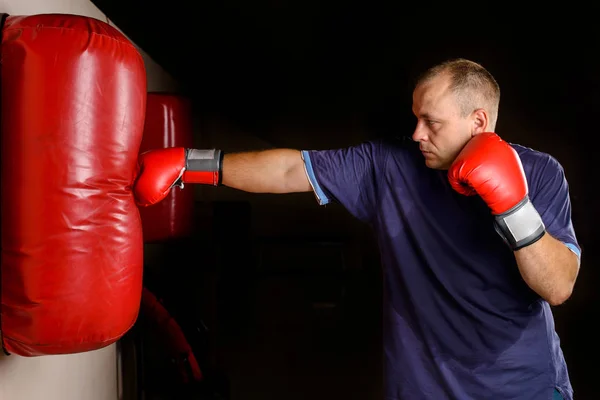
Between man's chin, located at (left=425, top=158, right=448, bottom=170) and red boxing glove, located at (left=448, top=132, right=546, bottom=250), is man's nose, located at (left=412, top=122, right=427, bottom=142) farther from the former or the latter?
red boxing glove, located at (left=448, top=132, right=546, bottom=250)

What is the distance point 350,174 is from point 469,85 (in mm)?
450

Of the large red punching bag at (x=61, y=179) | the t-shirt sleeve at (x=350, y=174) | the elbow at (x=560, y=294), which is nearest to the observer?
the large red punching bag at (x=61, y=179)

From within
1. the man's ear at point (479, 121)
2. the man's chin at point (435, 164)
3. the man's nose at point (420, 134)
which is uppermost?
the man's ear at point (479, 121)

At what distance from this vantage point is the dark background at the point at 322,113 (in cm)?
393

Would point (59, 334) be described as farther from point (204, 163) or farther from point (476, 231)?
point (476, 231)

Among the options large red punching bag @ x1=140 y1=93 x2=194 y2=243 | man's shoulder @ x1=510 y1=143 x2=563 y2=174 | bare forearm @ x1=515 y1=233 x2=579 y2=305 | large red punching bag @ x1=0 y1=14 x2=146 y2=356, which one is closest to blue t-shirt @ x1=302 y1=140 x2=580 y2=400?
man's shoulder @ x1=510 y1=143 x2=563 y2=174

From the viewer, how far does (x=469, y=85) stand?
1.64 meters

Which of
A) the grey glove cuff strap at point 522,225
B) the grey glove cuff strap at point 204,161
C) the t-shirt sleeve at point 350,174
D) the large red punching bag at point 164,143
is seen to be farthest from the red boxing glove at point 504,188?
the large red punching bag at point 164,143

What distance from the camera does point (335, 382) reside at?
387 centimetres

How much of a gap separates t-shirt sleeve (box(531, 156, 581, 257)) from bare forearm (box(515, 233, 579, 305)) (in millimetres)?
71

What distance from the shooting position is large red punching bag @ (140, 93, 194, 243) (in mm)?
2027

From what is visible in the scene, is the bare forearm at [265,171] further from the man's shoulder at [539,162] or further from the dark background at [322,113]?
the dark background at [322,113]

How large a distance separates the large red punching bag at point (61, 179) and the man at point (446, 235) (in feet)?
1.04

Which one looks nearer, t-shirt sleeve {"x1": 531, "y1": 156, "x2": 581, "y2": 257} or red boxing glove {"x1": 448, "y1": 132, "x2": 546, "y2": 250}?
red boxing glove {"x1": 448, "y1": 132, "x2": 546, "y2": 250}
